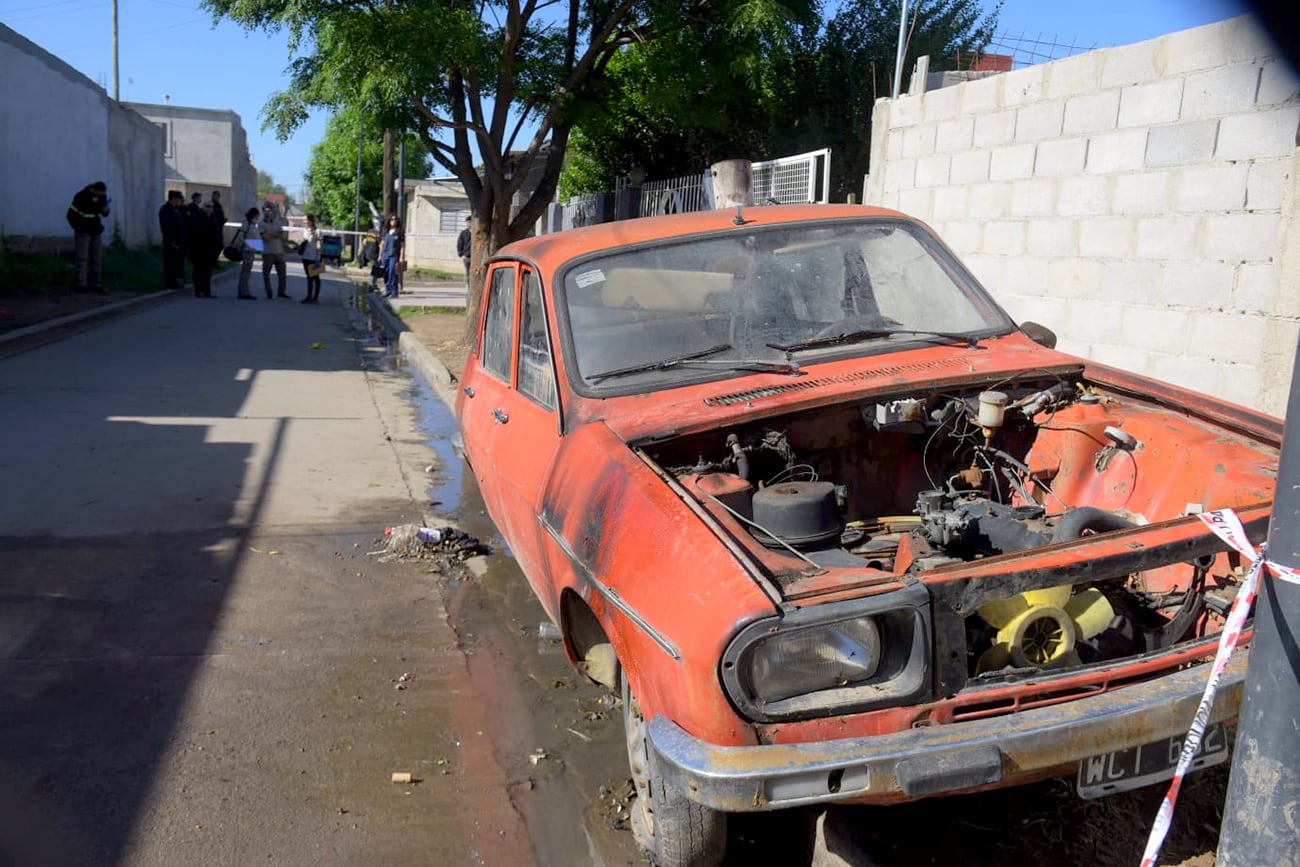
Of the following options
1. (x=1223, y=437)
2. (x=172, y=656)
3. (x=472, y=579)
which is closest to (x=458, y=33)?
(x=472, y=579)

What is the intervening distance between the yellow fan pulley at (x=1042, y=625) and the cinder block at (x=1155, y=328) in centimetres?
371

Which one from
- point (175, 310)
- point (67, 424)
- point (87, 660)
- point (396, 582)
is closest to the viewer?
point (87, 660)

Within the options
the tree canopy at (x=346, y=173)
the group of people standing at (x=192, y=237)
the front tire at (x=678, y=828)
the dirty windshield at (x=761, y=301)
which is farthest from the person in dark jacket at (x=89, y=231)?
the tree canopy at (x=346, y=173)

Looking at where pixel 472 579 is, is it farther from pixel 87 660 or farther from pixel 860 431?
pixel 860 431

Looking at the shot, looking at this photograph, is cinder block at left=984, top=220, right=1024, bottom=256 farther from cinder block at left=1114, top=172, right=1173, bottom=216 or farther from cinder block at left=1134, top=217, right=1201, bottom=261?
cinder block at left=1134, top=217, right=1201, bottom=261

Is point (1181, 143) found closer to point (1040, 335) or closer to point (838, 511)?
point (1040, 335)

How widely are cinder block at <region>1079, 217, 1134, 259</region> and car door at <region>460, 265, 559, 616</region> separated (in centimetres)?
375

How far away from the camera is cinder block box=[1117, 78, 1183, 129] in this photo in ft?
20.4

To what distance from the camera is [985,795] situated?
135 inches

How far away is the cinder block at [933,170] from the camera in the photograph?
832 centimetres

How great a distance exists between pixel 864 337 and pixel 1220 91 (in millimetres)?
3180

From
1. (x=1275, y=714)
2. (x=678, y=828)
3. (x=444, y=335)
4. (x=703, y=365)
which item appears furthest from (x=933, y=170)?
(x=444, y=335)

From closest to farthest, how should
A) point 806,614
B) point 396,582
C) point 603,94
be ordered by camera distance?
point 806,614
point 396,582
point 603,94

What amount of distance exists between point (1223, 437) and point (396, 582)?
3665 millimetres
